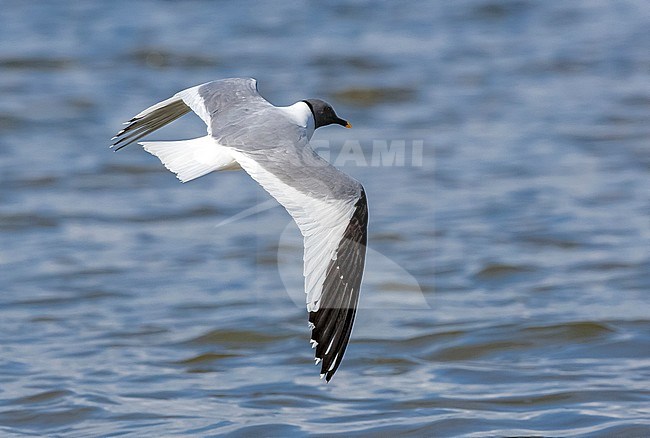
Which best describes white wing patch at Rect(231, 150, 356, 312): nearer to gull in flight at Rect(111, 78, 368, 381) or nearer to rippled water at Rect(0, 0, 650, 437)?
gull in flight at Rect(111, 78, 368, 381)

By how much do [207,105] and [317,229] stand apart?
3.16ft

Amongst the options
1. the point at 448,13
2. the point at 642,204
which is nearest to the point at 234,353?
the point at 642,204

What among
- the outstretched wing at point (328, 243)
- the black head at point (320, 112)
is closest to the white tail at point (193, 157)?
the outstretched wing at point (328, 243)

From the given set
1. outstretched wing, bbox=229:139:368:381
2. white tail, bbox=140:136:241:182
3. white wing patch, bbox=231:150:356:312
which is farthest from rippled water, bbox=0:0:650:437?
white tail, bbox=140:136:241:182

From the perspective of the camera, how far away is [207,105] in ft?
15.0

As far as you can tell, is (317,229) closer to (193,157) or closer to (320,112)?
(193,157)

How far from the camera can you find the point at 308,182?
3928 mm

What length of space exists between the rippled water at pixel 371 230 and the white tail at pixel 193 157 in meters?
0.99

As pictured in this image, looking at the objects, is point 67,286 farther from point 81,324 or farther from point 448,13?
point 448,13

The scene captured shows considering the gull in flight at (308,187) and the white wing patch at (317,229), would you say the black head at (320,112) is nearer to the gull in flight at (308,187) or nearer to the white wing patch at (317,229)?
the gull in flight at (308,187)

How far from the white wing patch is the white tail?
11.8 inches

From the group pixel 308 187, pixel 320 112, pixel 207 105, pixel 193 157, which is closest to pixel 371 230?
pixel 320 112

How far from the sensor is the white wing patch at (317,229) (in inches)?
148

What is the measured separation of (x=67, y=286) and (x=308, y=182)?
8.33 feet
